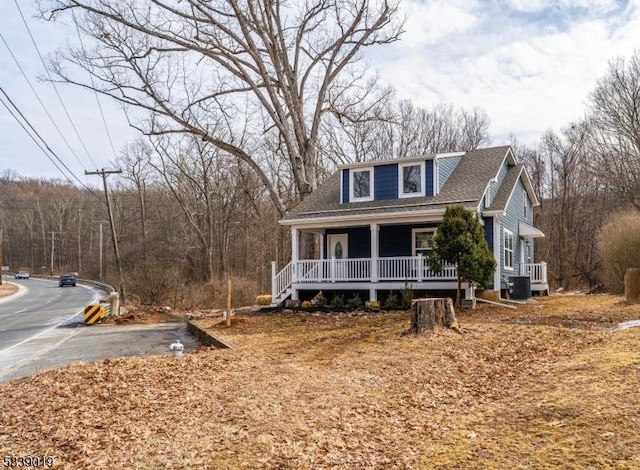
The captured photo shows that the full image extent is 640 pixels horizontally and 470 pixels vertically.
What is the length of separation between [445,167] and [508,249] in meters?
3.82

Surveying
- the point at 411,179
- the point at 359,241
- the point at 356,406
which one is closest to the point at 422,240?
the point at 411,179

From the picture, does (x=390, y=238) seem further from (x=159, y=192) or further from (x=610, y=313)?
(x=159, y=192)

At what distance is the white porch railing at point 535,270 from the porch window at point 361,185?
723 centimetres

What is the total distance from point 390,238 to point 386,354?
1109cm

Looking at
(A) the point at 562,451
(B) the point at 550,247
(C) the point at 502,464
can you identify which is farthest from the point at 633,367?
(B) the point at 550,247

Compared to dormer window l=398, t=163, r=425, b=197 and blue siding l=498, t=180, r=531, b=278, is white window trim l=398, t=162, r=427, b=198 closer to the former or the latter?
dormer window l=398, t=163, r=425, b=197

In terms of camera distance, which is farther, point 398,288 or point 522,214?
point 522,214

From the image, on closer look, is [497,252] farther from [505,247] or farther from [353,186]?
[353,186]

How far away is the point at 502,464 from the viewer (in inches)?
157

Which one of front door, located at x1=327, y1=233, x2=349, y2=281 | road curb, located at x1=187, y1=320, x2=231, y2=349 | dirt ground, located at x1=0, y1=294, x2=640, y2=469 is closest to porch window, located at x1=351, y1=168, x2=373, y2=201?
front door, located at x1=327, y1=233, x2=349, y2=281

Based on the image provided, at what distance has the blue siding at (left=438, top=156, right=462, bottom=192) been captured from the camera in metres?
18.3

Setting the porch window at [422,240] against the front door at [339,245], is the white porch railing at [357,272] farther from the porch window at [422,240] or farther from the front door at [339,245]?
the front door at [339,245]

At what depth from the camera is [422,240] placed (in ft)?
60.2

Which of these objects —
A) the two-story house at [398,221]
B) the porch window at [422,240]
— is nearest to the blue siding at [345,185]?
the two-story house at [398,221]
